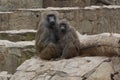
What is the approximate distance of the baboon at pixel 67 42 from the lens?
8.55 metres

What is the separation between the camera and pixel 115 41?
8.02 meters

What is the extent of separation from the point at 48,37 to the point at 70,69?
1.18 metres

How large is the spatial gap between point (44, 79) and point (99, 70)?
880 mm

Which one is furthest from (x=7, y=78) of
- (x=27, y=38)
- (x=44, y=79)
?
(x=27, y=38)

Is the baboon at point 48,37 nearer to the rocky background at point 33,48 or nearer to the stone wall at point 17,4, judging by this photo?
the rocky background at point 33,48

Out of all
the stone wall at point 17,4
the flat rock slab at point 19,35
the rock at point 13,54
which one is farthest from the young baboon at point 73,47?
the stone wall at point 17,4

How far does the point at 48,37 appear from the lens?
29.6 ft

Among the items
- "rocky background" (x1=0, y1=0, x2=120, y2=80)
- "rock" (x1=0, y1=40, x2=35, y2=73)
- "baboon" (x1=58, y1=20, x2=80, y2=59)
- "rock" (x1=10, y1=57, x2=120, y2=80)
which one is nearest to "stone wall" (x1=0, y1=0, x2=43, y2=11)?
"rocky background" (x1=0, y1=0, x2=120, y2=80)

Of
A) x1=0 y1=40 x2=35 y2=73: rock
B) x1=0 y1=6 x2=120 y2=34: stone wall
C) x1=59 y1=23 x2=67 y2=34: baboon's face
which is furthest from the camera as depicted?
x1=0 y1=6 x2=120 y2=34: stone wall

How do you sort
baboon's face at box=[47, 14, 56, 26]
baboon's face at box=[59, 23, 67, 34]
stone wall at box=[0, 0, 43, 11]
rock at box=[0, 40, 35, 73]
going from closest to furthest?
1. baboon's face at box=[59, 23, 67, 34]
2. baboon's face at box=[47, 14, 56, 26]
3. rock at box=[0, 40, 35, 73]
4. stone wall at box=[0, 0, 43, 11]

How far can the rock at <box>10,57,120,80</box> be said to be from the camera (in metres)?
7.73

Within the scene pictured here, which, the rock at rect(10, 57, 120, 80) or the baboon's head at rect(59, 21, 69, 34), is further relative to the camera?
the baboon's head at rect(59, 21, 69, 34)

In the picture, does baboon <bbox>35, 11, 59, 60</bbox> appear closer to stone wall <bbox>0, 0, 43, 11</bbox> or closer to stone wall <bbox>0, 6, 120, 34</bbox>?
stone wall <bbox>0, 6, 120, 34</bbox>

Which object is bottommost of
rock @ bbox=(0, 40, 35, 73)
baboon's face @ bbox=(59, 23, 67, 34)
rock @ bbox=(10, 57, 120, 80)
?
rock @ bbox=(0, 40, 35, 73)
